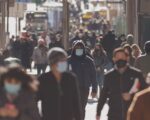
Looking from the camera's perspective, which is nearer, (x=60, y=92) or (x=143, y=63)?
(x=60, y=92)

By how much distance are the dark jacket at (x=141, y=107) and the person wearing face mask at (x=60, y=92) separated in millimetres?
2480

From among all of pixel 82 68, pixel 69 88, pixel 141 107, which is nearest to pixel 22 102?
pixel 141 107

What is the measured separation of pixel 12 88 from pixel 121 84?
4408mm

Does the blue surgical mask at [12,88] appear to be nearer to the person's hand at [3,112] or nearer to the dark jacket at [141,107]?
the person's hand at [3,112]

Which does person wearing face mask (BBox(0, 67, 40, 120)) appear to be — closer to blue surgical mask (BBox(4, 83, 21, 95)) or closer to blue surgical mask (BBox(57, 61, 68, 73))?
blue surgical mask (BBox(4, 83, 21, 95))

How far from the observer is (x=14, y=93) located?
8.16 meters

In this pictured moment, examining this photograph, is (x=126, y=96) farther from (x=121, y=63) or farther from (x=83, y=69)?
(x=83, y=69)

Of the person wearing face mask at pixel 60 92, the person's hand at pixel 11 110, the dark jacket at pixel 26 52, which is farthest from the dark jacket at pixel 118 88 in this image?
the dark jacket at pixel 26 52

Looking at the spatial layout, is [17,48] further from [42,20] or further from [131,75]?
[42,20]

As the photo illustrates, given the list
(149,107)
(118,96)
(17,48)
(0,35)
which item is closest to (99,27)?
(0,35)

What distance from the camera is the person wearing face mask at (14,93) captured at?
806 centimetres

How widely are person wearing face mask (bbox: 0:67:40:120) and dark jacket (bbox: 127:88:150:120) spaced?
3.34ft

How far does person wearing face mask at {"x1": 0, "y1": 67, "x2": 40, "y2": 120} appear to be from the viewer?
8062mm

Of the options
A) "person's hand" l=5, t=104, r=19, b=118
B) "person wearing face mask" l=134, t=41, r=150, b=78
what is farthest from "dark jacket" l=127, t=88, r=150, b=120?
"person wearing face mask" l=134, t=41, r=150, b=78
